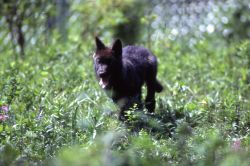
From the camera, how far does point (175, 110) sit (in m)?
7.87

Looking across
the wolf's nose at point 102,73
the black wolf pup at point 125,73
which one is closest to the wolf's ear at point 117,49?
the black wolf pup at point 125,73

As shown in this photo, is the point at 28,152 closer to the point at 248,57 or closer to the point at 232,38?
the point at 248,57

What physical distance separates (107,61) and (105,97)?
0.98m

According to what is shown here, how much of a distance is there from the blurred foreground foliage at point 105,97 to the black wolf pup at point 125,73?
23 cm

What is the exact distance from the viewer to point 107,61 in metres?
7.62

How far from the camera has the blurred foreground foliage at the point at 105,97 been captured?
518 cm

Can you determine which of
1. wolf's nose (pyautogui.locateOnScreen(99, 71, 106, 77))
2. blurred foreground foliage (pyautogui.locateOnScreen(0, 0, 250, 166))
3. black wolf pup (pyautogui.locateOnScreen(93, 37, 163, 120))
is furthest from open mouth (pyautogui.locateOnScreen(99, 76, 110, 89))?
blurred foreground foliage (pyautogui.locateOnScreen(0, 0, 250, 166))

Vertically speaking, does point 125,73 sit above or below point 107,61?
below

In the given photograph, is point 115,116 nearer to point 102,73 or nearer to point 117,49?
point 102,73

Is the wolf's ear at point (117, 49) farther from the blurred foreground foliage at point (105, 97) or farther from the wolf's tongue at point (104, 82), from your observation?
the blurred foreground foliage at point (105, 97)

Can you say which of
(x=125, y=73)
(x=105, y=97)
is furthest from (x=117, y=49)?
(x=105, y=97)

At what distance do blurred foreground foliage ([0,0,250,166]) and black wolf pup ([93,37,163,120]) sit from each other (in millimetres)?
232

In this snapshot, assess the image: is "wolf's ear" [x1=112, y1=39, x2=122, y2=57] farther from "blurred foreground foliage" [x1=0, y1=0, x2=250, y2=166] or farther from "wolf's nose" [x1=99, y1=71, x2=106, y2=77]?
"blurred foreground foliage" [x1=0, y1=0, x2=250, y2=166]

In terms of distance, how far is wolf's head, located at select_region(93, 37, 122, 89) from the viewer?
7594 mm
